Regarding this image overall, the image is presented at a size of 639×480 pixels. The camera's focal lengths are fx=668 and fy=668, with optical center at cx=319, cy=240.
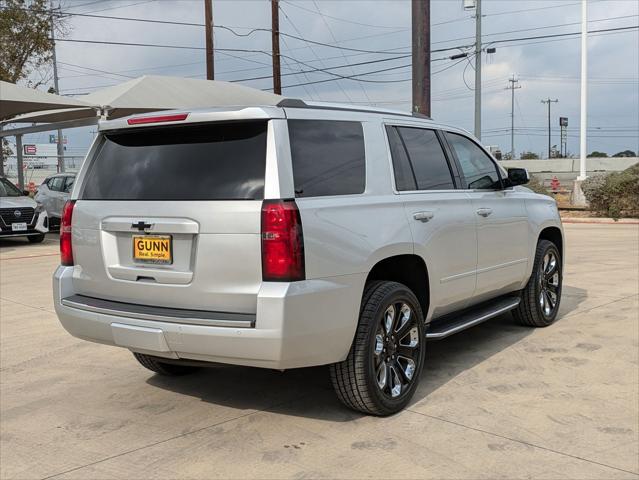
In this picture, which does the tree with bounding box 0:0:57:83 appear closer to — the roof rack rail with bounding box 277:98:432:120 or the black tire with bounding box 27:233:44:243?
the black tire with bounding box 27:233:44:243

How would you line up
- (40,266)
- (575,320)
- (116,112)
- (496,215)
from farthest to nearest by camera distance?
(116,112)
(40,266)
(575,320)
(496,215)

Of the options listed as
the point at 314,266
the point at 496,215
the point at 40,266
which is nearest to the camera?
the point at 314,266

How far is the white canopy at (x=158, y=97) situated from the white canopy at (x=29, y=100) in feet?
1.92

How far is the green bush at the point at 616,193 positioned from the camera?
18.4m

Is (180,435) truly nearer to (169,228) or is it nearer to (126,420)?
(126,420)

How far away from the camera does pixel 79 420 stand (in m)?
4.29

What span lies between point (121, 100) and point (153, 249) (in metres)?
14.6

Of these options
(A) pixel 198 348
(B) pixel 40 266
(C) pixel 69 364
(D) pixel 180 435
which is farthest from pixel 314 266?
(B) pixel 40 266

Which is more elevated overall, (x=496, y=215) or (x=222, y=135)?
(x=222, y=135)

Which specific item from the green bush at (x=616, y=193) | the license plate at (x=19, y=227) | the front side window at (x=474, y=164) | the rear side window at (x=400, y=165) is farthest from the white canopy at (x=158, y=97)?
the rear side window at (x=400, y=165)

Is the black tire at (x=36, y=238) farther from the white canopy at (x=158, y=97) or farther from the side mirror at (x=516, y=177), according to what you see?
the side mirror at (x=516, y=177)

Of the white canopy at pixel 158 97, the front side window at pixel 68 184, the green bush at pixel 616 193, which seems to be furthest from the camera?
the front side window at pixel 68 184

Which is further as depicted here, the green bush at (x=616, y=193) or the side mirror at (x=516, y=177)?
the green bush at (x=616, y=193)

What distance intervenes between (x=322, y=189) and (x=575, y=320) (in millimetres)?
3987
